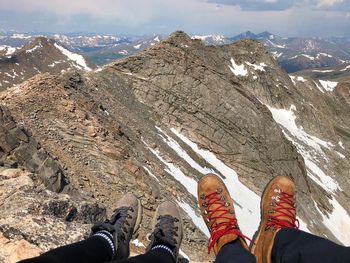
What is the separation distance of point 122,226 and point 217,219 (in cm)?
203

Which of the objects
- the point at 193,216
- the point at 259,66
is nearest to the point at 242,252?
the point at 193,216

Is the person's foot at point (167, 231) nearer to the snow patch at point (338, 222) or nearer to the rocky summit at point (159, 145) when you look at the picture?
the rocky summit at point (159, 145)

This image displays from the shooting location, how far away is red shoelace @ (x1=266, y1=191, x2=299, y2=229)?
772 cm

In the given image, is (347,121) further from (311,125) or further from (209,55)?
(209,55)

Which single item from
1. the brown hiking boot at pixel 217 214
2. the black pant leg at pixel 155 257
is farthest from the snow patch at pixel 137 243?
the black pant leg at pixel 155 257

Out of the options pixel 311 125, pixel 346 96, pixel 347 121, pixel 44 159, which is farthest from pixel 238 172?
pixel 346 96

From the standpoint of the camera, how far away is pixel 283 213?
26.3ft

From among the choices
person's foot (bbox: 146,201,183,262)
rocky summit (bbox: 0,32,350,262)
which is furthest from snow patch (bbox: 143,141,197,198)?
person's foot (bbox: 146,201,183,262)

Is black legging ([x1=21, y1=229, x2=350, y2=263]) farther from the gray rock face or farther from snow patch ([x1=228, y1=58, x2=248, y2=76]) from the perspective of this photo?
snow patch ([x1=228, y1=58, x2=248, y2=76])

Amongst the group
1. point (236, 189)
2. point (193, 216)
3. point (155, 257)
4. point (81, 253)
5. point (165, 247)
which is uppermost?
point (81, 253)

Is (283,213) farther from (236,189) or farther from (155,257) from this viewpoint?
(236,189)

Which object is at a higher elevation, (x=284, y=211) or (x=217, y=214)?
(x=284, y=211)

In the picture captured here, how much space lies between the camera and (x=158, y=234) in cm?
701

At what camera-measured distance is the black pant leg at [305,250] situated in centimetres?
531
